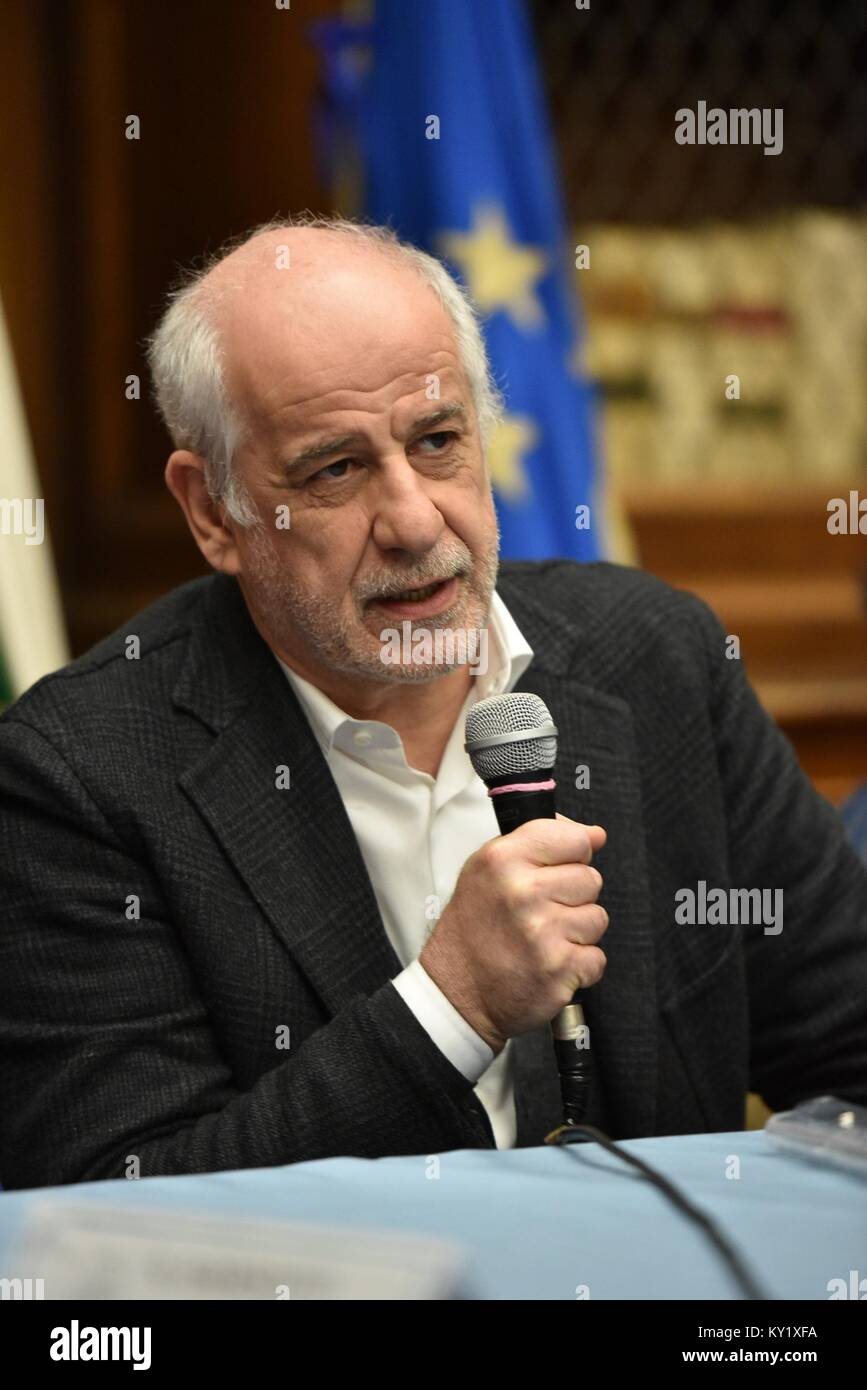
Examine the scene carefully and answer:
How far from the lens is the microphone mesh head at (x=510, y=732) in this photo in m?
1.15

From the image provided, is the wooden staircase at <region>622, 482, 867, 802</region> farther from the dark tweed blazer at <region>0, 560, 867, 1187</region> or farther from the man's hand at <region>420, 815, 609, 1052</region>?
the man's hand at <region>420, 815, 609, 1052</region>

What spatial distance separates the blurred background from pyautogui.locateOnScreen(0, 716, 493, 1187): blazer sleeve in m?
2.14

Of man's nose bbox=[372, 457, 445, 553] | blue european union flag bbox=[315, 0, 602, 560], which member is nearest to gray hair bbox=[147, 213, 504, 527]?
man's nose bbox=[372, 457, 445, 553]

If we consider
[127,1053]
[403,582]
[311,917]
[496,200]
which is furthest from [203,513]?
[496,200]

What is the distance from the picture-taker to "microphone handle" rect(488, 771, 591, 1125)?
3.73 feet

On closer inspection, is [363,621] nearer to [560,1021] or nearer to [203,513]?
[203,513]

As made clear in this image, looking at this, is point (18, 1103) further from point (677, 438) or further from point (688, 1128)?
point (677, 438)

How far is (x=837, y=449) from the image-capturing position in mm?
4145

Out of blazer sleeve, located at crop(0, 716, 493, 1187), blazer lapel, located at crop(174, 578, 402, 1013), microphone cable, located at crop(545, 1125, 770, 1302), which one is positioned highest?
blazer lapel, located at crop(174, 578, 402, 1013)

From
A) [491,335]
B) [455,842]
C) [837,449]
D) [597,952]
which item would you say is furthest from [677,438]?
[597,952]

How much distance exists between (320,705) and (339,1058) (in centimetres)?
36

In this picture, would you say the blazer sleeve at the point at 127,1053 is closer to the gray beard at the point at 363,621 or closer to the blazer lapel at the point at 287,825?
the blazer lapel at the point at 287,825

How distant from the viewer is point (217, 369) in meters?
1.41
